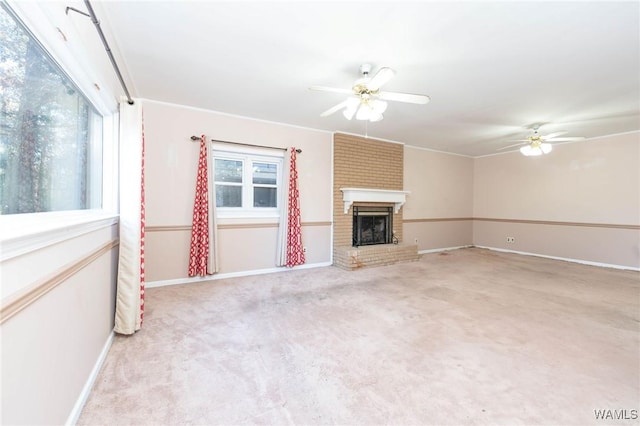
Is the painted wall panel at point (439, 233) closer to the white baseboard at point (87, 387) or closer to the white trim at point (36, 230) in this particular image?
the white baseboard at point (87, 387)

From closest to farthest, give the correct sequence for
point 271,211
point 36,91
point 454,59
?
point 36,91 → point 454,59 → point 271,211

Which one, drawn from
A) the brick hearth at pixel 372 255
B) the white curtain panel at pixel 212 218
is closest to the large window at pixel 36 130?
the white curtain panel at pixel 212 218

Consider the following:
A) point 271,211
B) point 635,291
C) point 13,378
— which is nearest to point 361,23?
point 13,378

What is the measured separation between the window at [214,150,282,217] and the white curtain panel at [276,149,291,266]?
0.51ft

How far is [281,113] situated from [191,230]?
2.13 m

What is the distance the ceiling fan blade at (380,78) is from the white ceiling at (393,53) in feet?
0.94

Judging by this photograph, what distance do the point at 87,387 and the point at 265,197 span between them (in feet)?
10.5

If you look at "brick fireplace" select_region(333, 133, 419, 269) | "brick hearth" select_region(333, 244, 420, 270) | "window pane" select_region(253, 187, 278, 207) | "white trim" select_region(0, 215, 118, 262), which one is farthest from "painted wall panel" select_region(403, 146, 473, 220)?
"white trim" select_region(0, 215, 118, 262)

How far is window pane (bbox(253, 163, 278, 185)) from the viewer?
4352 millimetres

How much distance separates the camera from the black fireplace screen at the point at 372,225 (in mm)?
5223

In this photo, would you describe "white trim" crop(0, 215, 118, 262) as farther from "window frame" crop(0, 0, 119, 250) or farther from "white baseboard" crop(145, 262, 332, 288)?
"white baseboard" crop(145, 262, 332, 288)

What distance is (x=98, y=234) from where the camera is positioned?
75.7 inches

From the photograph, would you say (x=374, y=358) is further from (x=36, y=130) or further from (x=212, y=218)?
(x=212, y=218)

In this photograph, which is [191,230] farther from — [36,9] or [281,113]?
[36,9]
